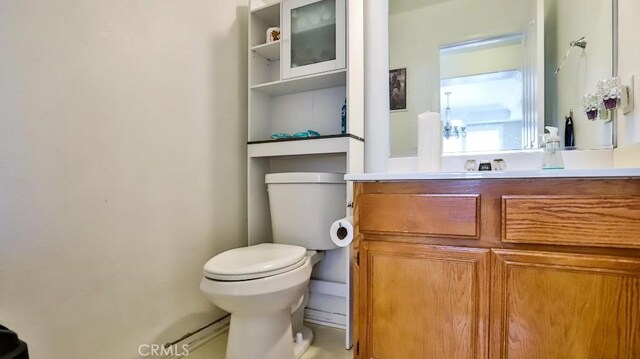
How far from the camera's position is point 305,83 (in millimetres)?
1674

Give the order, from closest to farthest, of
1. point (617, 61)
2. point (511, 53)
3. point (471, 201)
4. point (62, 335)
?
1. point (471, 201)
2. point (62, 335)
3. point (617, 61)
4. point (511, 53)

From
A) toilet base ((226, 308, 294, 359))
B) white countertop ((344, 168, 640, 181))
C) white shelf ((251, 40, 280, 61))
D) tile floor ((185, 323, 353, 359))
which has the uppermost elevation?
white shelf ((251, 40, 280, 61))

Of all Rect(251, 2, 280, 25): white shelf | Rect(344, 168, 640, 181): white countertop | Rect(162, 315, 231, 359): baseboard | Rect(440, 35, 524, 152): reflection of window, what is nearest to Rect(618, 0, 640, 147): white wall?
Rect(440, 35, 524, 152): reflection of window

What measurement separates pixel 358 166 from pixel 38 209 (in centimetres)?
123

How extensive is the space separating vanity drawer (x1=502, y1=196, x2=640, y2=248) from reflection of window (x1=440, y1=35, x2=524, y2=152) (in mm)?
619

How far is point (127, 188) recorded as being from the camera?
1188 mm

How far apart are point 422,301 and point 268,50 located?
1.50 metres

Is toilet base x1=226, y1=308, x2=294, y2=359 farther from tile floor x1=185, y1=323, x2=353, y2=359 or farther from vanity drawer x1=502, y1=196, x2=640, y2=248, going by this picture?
vanity drawer x1=502, y1=196, x2=640, y2=248

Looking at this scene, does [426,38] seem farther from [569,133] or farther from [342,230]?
[342,230]

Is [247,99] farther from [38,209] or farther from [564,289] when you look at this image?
[564,289]

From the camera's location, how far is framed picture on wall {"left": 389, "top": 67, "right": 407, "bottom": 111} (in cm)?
156

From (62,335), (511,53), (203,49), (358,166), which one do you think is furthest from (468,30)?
(62,335)

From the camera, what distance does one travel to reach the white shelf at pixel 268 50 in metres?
1.68

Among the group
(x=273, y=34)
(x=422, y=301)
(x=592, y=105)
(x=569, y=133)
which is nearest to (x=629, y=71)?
(x=592, y=105)
